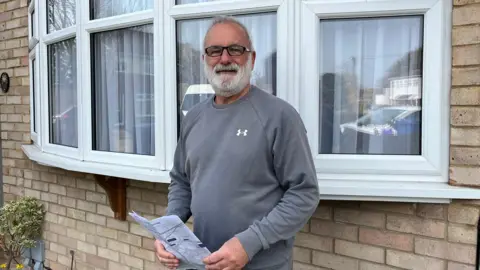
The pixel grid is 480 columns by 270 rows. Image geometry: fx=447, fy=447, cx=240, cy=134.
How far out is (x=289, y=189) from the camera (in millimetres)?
1576

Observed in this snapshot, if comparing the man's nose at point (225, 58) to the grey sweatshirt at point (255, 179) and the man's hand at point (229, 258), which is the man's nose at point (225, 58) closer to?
the grey sweatshirt at point (255, 179)

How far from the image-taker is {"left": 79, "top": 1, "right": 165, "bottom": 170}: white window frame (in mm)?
2479

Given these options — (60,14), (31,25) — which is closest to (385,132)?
(60,14)

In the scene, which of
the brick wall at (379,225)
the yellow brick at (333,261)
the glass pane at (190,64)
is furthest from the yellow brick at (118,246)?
the yellow brick at (333,261)

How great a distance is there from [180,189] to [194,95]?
0.73 m

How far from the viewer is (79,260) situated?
134 inches

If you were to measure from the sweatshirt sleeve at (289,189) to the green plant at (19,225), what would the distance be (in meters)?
2.74

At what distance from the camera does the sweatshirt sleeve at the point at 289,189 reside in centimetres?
→ 152

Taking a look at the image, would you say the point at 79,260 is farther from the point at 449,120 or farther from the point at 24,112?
the point at 449,120

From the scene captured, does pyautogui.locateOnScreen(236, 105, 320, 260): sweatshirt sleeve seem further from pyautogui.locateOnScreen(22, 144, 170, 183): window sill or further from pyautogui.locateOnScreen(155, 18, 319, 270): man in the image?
pyautogui.locateOnScreen(22, 144, 170, 183): window sill

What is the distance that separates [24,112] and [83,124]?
1.26m

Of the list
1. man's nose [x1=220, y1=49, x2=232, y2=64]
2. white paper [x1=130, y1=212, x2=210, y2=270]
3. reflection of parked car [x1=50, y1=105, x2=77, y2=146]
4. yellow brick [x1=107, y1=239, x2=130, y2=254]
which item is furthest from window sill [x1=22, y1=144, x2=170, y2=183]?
man's nose [x1=220, y1=49, x2=232, y2=64]

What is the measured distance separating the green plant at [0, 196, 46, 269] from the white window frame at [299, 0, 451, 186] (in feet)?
8.63

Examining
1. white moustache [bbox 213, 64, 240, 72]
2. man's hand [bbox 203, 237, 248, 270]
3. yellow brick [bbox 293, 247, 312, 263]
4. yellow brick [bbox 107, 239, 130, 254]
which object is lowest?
yellow brick [bbox 107, 239, 130, 254]
